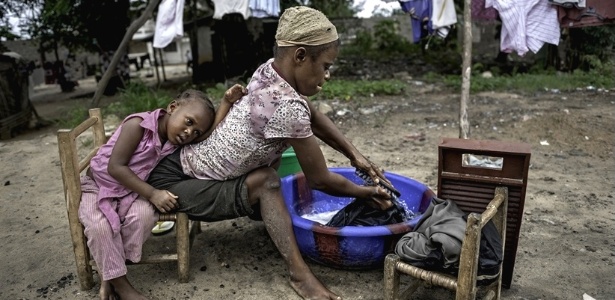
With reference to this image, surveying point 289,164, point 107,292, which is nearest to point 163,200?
point 107,292

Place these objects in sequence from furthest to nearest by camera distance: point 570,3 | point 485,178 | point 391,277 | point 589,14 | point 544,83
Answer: point 544,83 → point 589,14 → point 570,3 → point 485,178 → point 391,277

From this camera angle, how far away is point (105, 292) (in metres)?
2.40

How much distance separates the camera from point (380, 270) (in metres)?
2.74

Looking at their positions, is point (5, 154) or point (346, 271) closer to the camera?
point (346, 271)

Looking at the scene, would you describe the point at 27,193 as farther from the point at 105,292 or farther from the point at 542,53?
the point at 542,53

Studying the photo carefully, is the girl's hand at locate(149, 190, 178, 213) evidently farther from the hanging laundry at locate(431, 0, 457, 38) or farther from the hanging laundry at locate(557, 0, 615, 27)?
the hanging laundry at locate(557, 0, 615, 27)

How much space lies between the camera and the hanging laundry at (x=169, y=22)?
24.7 ft

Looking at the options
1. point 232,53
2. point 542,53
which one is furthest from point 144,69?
point 542,53

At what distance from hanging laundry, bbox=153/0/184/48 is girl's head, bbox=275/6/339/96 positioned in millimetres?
5762

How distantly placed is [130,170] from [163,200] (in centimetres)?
23

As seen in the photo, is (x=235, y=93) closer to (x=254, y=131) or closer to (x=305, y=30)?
(x=254, y=131)

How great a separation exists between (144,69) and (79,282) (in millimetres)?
23628

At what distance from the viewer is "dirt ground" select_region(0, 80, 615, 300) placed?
8.50 ft

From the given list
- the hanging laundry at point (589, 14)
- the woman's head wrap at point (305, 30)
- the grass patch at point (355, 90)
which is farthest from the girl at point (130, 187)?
the grass patch at point (355, 90)
